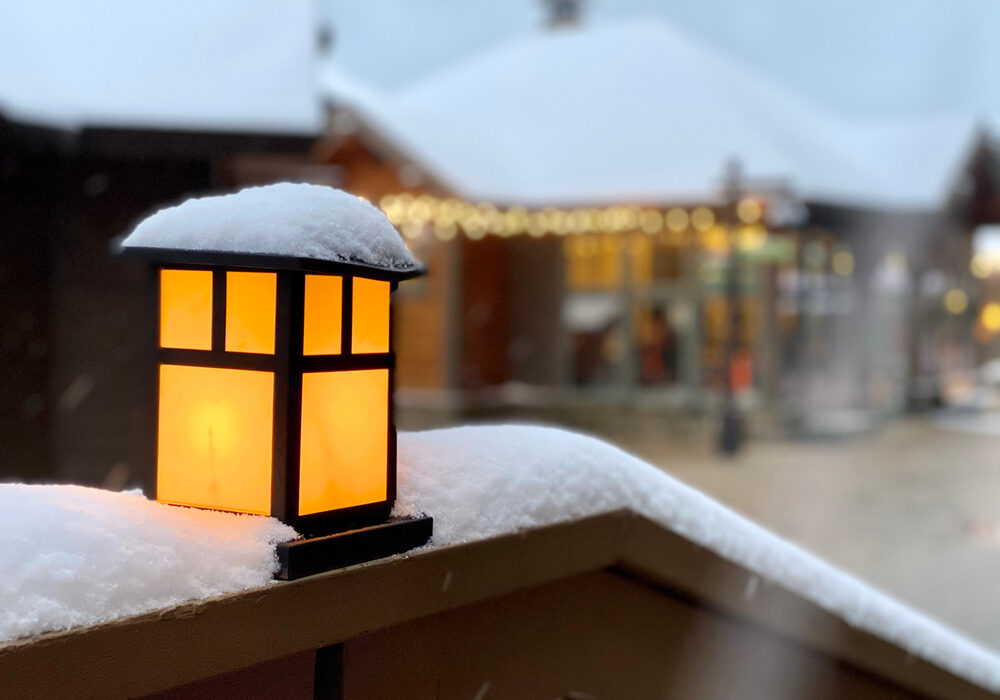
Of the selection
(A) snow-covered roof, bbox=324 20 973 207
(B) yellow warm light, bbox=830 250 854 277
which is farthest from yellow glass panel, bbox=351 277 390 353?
(B) yellow warm light, bbox=830 250 854 277

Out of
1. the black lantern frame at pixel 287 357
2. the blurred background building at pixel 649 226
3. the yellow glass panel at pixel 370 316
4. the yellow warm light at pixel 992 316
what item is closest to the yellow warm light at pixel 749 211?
the blurred background building at pixel 649 226

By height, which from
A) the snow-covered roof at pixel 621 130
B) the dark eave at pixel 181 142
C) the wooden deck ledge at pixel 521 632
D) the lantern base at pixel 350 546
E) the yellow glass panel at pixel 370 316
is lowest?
the wooden deck ledge at pixel 521 632

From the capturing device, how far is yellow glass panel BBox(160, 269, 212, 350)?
59.9 inches

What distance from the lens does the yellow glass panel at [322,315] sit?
150 centimetres

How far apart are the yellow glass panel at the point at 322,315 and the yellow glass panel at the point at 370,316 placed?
0.04 metres

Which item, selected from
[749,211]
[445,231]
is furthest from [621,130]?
[445,231]

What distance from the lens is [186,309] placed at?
1.54 meters

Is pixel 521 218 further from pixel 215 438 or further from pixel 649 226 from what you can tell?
pixel 215 438

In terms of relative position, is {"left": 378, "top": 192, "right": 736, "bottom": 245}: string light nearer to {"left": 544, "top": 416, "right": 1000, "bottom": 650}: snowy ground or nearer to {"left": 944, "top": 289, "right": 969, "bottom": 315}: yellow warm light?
{"left": 544, "top": 416, "right": 1000, "bottom": 650}: snowy ground

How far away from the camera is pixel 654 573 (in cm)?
220

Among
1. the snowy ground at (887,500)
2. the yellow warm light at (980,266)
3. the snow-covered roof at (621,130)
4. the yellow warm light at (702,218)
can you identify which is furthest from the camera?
the yellow warm light at (980,266)

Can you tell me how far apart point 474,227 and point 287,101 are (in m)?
10.3

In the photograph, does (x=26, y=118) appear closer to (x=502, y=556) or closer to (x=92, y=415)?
(x=92, y=415)

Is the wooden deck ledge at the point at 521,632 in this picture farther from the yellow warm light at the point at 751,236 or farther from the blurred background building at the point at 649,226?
the yellow warm light at the point at 751,236
